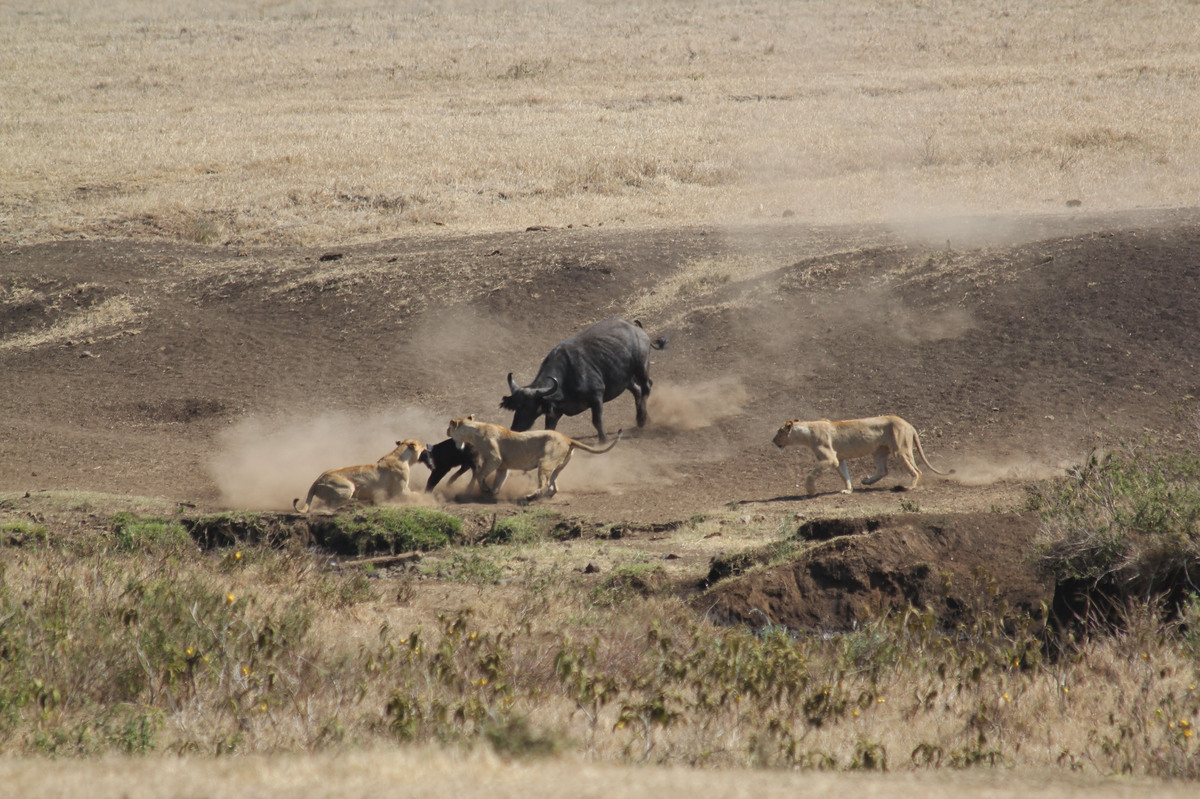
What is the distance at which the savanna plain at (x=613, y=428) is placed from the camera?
543 cm

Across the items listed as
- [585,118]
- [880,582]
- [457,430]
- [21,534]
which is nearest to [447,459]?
[457,430]

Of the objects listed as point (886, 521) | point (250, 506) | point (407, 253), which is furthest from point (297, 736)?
point (407, 253)

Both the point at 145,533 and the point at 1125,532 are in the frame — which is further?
the point at 145,533

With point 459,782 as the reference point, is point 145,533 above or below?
below

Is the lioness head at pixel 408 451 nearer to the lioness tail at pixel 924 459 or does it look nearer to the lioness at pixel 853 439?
the lioness at pixel 853 439

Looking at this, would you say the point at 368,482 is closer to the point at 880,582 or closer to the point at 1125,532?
the point at 880,582

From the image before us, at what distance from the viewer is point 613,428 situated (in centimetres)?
1633

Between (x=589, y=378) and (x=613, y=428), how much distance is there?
147cm

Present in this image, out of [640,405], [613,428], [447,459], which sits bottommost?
[613,428]

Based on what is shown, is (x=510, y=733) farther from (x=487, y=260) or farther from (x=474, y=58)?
(x=474, y=58)

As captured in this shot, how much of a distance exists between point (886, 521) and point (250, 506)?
21.9 feet

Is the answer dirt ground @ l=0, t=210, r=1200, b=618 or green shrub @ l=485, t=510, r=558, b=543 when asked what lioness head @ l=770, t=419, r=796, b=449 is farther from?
green shrub @ l=485, t=510, r=558, b=543

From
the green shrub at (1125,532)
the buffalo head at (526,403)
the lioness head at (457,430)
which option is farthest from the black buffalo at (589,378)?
the green shrub at (1125,532)

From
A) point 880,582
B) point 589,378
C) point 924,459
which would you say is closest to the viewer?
point 880,582
